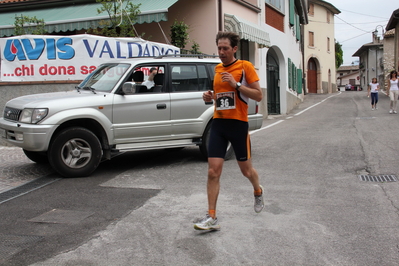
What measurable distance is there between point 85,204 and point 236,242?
7.30ft

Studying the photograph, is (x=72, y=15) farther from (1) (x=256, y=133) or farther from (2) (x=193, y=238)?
(2) (x=193, y=238)

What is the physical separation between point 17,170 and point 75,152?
4.73 ft

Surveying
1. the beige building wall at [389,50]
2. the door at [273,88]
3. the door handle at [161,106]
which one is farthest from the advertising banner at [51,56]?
the beige building wall at [389,50]

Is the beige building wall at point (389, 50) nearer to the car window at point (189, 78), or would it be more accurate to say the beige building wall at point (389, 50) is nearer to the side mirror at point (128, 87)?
the car window at point (189, 78)

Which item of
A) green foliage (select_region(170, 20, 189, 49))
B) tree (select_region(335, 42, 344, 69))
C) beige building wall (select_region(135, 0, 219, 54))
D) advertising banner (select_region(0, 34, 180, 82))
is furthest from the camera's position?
tree (select_region(335, 42, 344, 69))

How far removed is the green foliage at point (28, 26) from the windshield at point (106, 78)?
5.51 m

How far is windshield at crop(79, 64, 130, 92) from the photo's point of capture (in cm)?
767

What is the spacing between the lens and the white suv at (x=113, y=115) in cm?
689

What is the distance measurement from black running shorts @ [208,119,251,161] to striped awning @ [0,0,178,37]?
923 centimetres

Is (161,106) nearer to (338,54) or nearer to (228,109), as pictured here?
(228,109)

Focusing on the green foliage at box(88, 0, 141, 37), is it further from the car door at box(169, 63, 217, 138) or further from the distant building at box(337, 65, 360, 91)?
the distant building at box(337, 65, 360, 91)

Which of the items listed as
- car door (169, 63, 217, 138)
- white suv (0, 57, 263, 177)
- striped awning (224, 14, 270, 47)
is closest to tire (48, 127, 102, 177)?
white suv (0, 57, 263, 177)

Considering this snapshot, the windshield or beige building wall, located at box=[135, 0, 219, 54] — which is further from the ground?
beige building wall, located at box=[135, 0, 219, 54]

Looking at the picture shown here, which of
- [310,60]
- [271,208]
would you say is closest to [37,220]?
[271,208]
